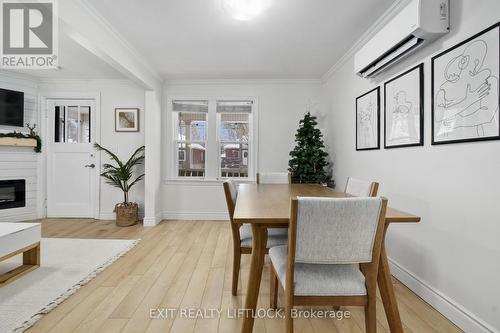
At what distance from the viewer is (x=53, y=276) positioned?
2227 millimetres

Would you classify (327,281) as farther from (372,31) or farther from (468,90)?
(372,31)

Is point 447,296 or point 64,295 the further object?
point 64,295

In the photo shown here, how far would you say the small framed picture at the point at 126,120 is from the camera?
4.27 m

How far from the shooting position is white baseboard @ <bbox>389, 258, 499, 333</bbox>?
149cm

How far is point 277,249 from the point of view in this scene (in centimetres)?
150

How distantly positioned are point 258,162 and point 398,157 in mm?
2424

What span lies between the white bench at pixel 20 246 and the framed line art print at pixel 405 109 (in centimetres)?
343

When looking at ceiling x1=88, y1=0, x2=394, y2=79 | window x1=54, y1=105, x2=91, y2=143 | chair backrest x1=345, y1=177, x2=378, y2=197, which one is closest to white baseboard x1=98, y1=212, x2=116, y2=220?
window x1=54, y1=105, x2=91, y2=143

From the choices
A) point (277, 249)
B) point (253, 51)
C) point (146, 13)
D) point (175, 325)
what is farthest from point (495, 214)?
point (146, 13)

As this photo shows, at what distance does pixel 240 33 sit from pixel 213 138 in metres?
2.02

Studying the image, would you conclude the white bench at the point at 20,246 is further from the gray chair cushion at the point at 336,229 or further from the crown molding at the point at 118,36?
the gray chair cushion at the point at 336,229

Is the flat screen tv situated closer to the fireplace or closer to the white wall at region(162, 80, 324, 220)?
the fireplace

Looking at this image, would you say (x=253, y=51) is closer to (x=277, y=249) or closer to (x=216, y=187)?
(x=216, y=187)

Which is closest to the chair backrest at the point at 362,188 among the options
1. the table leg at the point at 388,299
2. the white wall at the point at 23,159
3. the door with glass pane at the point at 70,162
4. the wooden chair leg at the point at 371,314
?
the table leg at the point at 388,299
